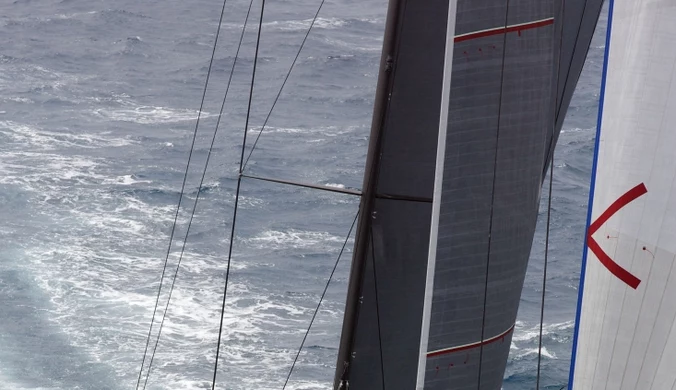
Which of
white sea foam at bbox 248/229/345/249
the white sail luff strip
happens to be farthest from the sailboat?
white sea foam at bbox 248/229/345/249

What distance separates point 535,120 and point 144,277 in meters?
25.2

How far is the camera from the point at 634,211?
368 inches

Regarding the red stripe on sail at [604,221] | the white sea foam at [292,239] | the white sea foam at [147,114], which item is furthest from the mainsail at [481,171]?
the white sea foam at [147,114]

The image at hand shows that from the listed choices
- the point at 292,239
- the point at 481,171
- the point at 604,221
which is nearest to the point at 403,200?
the point at 481,171

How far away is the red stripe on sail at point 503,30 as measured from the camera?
9195 millimetres

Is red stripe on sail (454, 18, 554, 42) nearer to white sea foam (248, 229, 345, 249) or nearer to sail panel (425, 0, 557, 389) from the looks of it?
sail panel (425, 0, 557, 389)

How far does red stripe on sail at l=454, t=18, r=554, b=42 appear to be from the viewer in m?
9.20

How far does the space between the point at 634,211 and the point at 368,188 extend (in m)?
2.24

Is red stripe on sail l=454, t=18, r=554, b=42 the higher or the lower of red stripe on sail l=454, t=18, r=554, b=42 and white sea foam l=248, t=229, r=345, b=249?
the higher

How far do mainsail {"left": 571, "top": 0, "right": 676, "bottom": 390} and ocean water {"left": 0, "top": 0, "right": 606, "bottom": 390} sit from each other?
1985 centimetres

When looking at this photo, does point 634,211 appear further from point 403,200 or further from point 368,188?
point 368,188

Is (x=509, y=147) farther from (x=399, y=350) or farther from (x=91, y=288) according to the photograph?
(x=91, y=288)

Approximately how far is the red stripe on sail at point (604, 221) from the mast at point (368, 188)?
74.7 inches

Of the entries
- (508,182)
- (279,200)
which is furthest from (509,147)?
(279,200)
